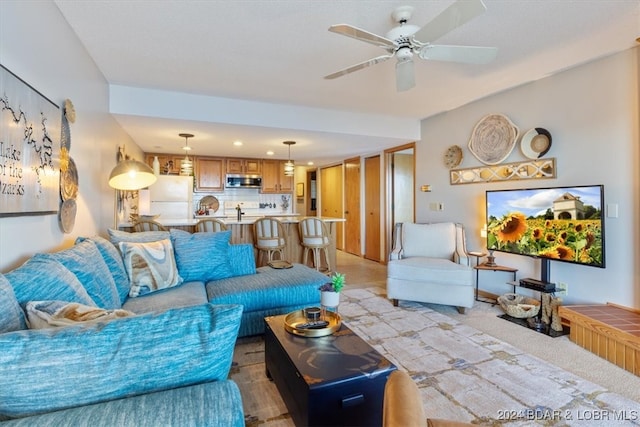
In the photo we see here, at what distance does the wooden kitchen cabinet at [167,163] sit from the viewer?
632cm

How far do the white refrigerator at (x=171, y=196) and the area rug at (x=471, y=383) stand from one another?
3.77 metres

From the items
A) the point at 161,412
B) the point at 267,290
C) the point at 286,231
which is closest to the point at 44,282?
the point at 161,412

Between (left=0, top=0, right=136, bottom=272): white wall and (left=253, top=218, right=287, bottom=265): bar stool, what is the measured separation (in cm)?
172

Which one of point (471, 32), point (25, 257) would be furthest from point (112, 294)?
point (471, 32)

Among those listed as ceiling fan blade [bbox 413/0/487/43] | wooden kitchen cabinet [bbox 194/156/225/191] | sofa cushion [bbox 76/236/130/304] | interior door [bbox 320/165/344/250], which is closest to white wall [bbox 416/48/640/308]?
ceiling fan blade [bbox 413/0/487/43]

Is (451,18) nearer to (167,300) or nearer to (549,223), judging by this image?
(549,223)

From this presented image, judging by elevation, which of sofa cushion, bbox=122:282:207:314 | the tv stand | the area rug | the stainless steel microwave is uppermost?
the stainless steel microwave

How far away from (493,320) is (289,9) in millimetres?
3216

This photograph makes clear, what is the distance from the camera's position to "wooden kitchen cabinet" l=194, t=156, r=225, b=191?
21.4ft

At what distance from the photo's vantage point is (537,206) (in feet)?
10.3

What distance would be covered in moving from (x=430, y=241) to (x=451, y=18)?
2547 mm

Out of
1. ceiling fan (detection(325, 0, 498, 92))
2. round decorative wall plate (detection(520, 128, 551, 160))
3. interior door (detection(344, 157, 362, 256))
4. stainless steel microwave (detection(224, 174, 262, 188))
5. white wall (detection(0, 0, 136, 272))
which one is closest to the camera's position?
white wall (detection(0, 0, 136, 272))

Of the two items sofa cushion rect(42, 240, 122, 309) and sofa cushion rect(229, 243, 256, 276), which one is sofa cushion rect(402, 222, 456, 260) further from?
sofa cushion rect(42, 240, 122, 309)

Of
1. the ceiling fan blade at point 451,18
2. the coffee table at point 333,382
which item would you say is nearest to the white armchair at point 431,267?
the coffee table at point 333,382
